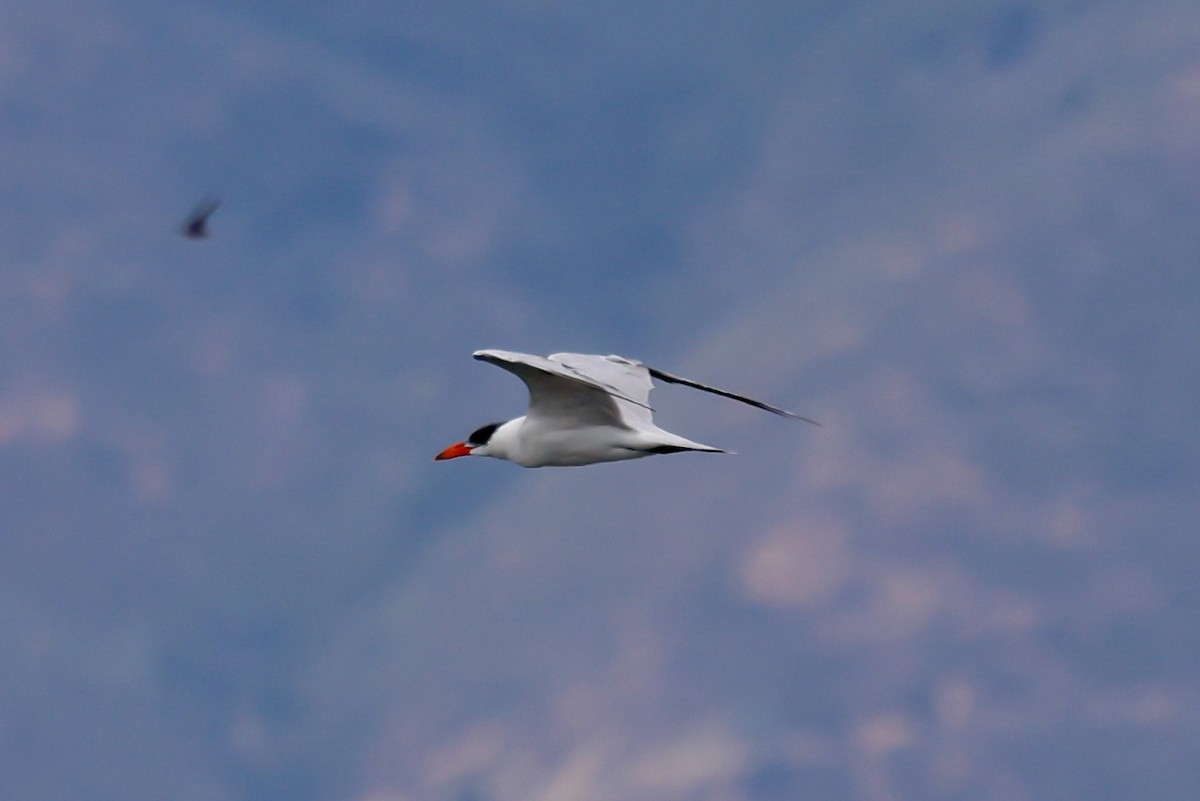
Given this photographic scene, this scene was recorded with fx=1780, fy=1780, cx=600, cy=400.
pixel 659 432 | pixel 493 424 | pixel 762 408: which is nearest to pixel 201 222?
pixel 493 424

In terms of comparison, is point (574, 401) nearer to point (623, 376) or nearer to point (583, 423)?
point (583, 423)

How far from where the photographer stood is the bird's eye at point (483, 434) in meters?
24.9

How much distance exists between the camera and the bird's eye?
979 inches

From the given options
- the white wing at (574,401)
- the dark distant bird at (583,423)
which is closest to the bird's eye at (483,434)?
the dark distant bird at (583,423)

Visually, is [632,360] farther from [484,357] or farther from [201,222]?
[201,222]

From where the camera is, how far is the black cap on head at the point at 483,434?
81.6 feet

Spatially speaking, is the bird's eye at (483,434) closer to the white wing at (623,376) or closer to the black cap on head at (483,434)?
the black cap on head at (483,434)

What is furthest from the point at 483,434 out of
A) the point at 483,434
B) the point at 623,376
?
the point at 623,376

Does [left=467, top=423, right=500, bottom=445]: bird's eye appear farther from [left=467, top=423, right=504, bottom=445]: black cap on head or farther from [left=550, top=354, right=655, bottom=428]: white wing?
[left=550, top=354, right=655, bottom=428]: white wing

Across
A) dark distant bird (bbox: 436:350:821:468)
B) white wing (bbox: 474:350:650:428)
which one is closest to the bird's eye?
dark distant bird (bbox: 436:350:821:468)

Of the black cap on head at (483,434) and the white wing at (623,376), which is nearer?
the white wing at (623,376)

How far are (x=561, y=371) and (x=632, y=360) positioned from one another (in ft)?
18.6

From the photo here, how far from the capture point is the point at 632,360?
25.4m

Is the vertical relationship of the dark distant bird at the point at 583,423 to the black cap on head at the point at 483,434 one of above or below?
below
